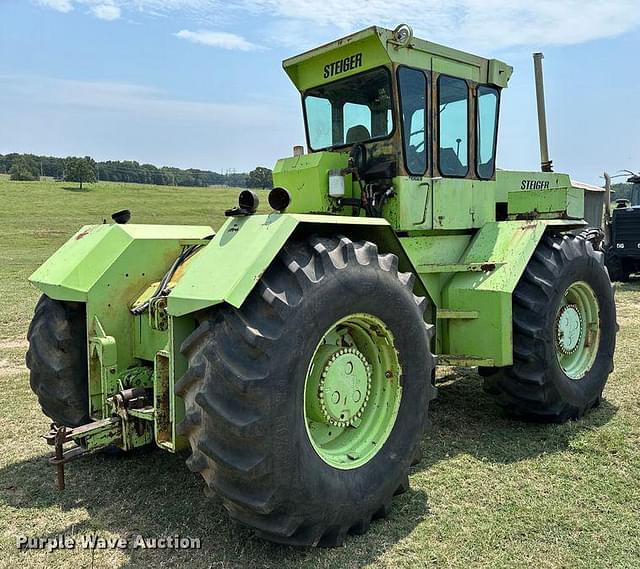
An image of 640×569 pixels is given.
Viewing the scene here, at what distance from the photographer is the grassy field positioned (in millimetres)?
3377

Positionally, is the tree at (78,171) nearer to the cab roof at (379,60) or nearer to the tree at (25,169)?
the tree at (25,169)

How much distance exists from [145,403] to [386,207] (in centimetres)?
240

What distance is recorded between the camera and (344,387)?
12.3ft

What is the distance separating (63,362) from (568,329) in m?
4.21

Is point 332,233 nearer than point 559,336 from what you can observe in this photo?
Yes

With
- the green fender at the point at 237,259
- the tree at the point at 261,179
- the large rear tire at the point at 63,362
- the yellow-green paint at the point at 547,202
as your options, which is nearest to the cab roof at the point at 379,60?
the yellow-green paint at the point at 547,202

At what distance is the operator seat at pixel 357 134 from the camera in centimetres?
526

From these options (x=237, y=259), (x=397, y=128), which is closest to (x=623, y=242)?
(x=397, y=128)

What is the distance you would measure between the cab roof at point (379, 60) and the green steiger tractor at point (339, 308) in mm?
16

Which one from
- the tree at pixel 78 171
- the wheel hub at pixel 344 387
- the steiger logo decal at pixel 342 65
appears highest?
the tree at pixel 78 171

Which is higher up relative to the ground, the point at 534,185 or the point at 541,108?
the point at 541,108

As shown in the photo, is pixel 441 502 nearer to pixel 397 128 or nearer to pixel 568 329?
pixel 568 329

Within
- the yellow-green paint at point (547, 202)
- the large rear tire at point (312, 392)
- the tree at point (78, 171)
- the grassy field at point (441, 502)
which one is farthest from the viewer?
the tree at point (78, 171)

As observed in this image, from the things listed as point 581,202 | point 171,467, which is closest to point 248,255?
point 171,467
